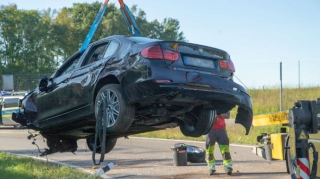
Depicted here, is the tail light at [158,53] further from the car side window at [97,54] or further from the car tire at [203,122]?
the car tire at [203,122]

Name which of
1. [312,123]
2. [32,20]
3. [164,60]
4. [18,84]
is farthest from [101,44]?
[32,20]

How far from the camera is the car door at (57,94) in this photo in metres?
7.59

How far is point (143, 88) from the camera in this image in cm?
609

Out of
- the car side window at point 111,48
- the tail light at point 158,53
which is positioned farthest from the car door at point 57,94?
the tail light at point 158,53

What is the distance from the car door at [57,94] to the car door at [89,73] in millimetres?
205

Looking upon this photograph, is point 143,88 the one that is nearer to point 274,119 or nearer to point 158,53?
point 158,53

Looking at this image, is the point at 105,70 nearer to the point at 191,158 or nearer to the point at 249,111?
the point at 249,111

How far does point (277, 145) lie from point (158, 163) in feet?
15.1

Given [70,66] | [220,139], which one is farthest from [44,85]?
[220,139]

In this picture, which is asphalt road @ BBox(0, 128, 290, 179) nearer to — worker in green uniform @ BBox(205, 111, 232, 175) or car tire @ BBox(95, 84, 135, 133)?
worker in green uniform @ BBox(205, 111, 232, 175)

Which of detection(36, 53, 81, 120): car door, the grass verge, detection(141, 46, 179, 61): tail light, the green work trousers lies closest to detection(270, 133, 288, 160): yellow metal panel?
the green work trousers

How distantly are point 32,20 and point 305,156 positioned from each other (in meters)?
44.7

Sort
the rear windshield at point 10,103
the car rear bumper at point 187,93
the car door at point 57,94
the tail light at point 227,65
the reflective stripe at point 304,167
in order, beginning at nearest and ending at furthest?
the car rear bumper at point 187,93 < the tail light at point 227,65 < the reflective stripe at point 304,167 < the car door at point 57,94 < the rear windshield at point 10,103

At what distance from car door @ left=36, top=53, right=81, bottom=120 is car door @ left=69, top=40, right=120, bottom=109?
205mm
